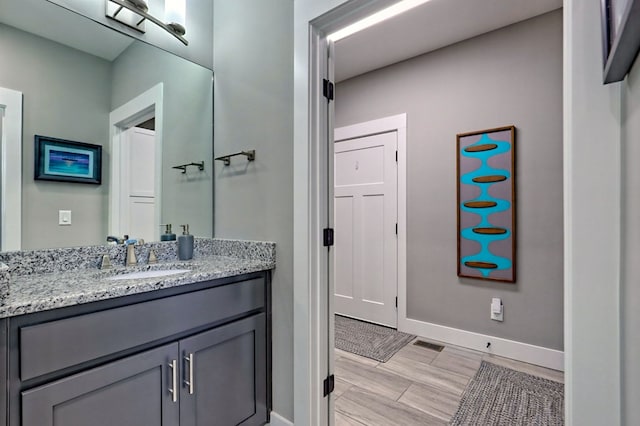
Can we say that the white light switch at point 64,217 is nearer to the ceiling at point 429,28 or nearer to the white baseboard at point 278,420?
the white baseboard at point 278,420

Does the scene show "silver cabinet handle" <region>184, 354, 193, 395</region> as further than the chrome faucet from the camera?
No

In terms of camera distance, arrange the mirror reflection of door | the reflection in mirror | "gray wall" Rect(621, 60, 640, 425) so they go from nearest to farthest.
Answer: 1. "gray wall" Rect(621, 60, 640, 425)
2. the reflection in mirror
3. the mirror reflection of door

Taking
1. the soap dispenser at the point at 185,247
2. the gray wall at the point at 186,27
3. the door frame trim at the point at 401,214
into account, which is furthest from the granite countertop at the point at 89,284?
the door frame trim at the point at 401,214

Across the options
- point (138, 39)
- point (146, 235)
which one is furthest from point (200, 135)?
point (146, 235)

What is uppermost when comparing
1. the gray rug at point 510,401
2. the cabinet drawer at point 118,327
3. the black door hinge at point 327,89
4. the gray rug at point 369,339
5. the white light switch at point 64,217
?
the black door hinge at point 327,89

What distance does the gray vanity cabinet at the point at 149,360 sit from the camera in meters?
0.87

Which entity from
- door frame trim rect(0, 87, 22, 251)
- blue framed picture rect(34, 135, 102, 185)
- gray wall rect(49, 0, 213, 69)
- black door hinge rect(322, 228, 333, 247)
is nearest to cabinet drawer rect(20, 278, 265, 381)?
black door hinge rect(322, 228, 333, 247)

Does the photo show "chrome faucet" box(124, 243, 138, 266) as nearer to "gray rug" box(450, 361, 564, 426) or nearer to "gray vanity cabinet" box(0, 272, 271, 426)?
"gray vanity cabinet" box(0, 272, 271, 426)

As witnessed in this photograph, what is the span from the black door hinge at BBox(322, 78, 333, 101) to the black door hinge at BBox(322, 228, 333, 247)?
651 mm

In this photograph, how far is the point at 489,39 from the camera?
244 cm

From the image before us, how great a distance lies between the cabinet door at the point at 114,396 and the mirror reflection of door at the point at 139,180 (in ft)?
2.44

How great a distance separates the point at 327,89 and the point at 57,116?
1222mm

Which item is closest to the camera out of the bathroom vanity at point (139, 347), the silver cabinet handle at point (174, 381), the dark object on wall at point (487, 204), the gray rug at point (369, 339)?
the bathroom vanity at point (139, 347)

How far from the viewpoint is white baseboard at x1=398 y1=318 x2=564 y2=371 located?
85.9 inches
